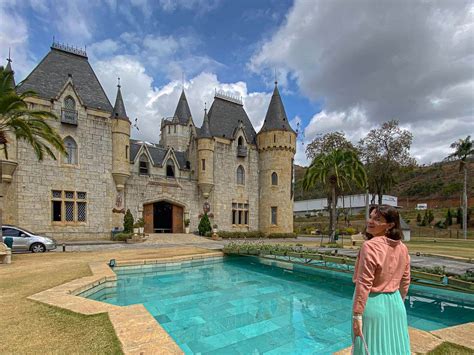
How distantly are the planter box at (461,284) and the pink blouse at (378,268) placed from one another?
672cm

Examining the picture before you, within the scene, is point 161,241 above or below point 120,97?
below

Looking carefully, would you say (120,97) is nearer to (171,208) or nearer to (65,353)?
(171,208)

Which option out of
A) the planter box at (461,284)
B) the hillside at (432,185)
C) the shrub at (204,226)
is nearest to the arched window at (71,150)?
the shrub at (204,226)

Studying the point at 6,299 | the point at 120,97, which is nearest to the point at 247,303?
the point at 6,299

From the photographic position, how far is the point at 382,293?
2.40 metres

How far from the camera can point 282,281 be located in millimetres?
10516

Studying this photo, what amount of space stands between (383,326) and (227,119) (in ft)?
99.1

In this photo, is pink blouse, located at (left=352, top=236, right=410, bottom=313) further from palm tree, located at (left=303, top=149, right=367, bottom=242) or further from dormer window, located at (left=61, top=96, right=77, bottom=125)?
dormer window, located at (left=61, top=96, right=77, bottom=125)

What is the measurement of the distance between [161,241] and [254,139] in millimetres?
16195

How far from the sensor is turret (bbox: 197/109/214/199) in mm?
26844

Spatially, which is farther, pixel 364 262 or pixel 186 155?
pixel 186 155

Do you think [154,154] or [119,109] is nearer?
[119,109]

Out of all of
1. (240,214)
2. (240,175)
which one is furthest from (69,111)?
(240,214)

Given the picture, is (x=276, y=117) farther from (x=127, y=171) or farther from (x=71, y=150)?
(x=71, y=150)
